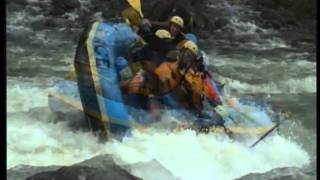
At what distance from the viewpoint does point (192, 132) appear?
3.12m

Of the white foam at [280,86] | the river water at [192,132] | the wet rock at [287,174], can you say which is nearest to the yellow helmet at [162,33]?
the river water at [192,132]

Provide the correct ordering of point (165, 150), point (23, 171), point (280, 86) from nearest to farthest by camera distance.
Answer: point (23, 171) → point (165, 150) → point (280, 86)

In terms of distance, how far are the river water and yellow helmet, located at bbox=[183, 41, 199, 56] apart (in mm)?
45

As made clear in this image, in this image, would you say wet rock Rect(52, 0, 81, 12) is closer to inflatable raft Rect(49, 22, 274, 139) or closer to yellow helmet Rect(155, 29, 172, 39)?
inflatable raft Rect(49, 22, 274, 139)

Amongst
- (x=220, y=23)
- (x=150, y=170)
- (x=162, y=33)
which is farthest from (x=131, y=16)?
(x=150, y=170)

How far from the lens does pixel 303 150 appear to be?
10.4 ft

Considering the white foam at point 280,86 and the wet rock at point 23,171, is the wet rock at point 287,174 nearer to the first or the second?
the white foam at point 280,86

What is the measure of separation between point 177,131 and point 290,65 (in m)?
0.62

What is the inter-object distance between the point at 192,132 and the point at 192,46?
0.39 metres

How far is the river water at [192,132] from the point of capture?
9.87ft

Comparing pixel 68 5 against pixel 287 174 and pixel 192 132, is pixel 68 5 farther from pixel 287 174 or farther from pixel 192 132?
pixel 287 174

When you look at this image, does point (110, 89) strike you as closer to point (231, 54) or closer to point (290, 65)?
point (231, 54)

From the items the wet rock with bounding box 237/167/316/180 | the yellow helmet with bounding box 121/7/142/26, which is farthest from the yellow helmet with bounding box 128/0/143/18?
the wet rock with bounding box 237/167/316/180

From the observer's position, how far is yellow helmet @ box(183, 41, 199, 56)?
10.3 feet
